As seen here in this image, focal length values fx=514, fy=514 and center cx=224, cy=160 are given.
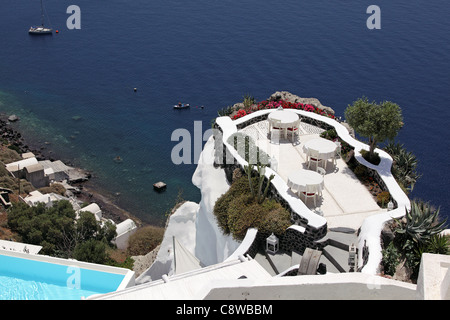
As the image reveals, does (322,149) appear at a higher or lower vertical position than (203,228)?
higher

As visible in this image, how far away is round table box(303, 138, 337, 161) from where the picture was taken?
2697 centimetres

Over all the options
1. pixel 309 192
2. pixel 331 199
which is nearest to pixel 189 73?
pixel 331 199

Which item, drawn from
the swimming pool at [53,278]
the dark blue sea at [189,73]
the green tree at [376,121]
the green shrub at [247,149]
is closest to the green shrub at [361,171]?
the green tree at [376,121]

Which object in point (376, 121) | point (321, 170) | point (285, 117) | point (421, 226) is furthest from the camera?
point (285, 117)

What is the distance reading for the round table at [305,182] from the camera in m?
24.3

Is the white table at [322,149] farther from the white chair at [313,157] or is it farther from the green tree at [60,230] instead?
the green tree at [60,230]

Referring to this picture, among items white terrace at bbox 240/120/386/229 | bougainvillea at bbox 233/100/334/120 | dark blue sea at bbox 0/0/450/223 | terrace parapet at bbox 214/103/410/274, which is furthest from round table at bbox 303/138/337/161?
dark blue sea at bbox 0/0/450/223

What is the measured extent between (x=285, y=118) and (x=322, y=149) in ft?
13.7

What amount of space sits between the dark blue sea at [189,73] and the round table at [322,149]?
31.0 m

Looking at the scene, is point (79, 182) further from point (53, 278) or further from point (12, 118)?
point (53, 278)

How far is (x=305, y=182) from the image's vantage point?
2439 centimetres

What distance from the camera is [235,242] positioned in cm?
2494

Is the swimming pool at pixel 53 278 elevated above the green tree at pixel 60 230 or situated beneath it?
elevated above

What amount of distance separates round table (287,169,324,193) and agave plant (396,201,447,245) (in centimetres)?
421
